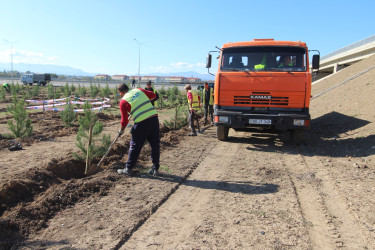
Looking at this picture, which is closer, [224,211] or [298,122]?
[224,211]

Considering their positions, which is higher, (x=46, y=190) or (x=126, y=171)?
(x=126, y=171)

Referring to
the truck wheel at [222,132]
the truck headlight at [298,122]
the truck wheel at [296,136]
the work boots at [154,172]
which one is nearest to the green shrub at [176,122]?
the truck wheel at [222,132]

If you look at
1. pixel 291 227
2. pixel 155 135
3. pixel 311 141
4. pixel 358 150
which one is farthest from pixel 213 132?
pixel 291 227

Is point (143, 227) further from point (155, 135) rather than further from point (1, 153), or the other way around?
point (1, 153)

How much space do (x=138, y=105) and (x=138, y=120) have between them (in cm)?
27

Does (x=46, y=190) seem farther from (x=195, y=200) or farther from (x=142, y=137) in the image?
(x=195, y=200)

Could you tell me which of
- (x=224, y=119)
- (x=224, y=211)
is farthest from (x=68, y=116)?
Result: (x=224, y=211)

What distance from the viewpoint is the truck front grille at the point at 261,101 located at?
23.8 feet

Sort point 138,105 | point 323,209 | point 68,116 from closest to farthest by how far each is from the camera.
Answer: point 323,209 < point 138,105 < point 68,116

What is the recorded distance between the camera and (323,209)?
397 centimetres

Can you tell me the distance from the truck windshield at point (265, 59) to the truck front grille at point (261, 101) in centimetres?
77

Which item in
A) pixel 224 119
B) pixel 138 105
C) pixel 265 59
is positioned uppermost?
pixel 265 59

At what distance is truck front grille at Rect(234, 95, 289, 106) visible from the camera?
724 cm

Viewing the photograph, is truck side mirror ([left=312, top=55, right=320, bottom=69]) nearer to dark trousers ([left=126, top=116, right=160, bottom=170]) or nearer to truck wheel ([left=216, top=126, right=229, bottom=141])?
truck wheel ([left=216, top=126, right=229, bottom=141])
